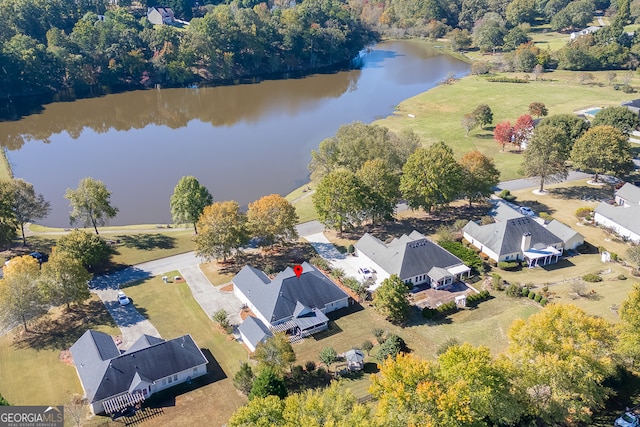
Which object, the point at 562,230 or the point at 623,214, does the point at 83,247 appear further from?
the point at 623,214

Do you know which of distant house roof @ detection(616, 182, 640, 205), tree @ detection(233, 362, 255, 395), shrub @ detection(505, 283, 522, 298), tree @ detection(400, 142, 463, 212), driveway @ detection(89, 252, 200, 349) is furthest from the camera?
distant house roof @ detection(616, 182, 640, 205)

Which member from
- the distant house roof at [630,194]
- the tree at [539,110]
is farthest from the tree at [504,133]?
the distant house roof at [630,194]

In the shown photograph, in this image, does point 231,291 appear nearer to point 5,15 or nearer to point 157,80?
point 157,80

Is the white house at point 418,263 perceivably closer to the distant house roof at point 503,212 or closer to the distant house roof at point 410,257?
the distant house roof at point 410,257

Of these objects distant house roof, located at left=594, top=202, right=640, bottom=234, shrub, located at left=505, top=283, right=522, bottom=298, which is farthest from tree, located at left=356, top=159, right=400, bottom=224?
distant house roof, located at left=594, top=202, right=640, bottom=234

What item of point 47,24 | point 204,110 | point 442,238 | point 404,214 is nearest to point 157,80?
point 204,110

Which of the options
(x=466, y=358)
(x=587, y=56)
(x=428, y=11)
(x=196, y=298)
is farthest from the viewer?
(x=428, y=11)

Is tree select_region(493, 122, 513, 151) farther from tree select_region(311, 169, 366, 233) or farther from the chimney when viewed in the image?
tree select_region(311, 169, 366, 233)
